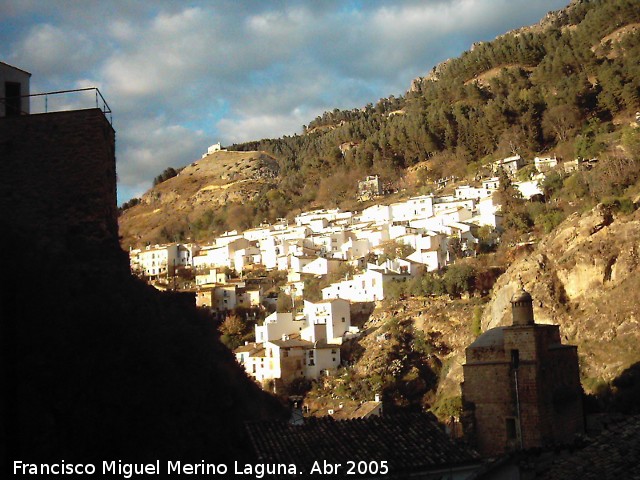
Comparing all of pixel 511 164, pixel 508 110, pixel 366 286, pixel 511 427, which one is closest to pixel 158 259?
pixel 366 286

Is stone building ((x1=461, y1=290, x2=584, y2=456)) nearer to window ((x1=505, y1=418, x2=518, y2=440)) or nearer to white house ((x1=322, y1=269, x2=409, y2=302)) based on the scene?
window ((x1=505, y1=418, x2=518, y2=440))

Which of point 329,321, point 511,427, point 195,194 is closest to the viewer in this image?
point 511,427

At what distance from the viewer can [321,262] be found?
58.8 m

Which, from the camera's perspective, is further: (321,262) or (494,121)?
(494,121)

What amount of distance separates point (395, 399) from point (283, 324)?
12843 mm

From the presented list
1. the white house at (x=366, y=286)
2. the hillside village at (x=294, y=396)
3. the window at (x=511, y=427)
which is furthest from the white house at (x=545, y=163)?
the window at (x=511, y=427)

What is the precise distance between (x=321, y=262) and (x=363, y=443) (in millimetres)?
45071

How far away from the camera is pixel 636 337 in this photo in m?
27.5

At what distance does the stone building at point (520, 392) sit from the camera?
18.2 m

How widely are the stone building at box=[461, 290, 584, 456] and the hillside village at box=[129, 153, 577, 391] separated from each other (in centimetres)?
2461

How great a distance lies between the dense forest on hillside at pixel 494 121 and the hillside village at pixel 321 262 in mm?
4271

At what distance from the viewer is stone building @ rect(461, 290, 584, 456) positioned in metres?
18.2

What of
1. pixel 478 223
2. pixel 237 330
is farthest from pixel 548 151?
pixel 237 330

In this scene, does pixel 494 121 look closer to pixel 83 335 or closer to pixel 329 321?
pixel 329 321
